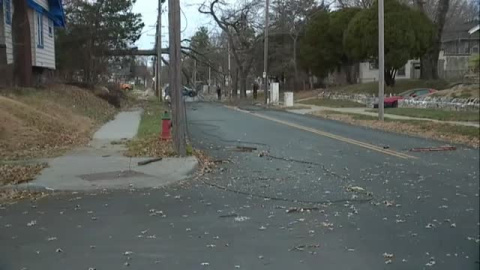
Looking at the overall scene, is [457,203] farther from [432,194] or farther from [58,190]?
[58,190]

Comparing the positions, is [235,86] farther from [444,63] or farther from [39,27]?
[39,27]

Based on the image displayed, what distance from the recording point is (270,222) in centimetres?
677

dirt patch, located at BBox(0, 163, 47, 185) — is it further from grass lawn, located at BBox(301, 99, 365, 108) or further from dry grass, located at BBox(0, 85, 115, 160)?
grass lawn, located at BBox(301, 99, 365, 108)

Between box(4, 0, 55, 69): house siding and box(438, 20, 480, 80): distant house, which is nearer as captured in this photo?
box(4, 0, 55, 69): house siding

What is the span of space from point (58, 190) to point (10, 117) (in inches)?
267

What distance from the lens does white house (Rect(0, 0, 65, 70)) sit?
22016 mm

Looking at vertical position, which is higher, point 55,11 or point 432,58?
point 55,11

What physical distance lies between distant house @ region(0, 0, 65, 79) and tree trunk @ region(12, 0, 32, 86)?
0.69 ft

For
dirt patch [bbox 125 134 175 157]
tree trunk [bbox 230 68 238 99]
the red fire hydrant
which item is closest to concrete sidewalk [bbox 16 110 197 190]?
dirt patch [bbox 125 134 175 157]

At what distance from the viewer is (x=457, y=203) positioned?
739cm

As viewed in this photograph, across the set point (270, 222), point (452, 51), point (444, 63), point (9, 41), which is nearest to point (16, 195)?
point (270, 222)

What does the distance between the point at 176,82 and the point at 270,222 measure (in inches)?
248

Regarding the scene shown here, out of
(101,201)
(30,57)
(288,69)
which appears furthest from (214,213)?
(288,69)

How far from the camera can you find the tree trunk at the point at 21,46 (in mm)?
22438
